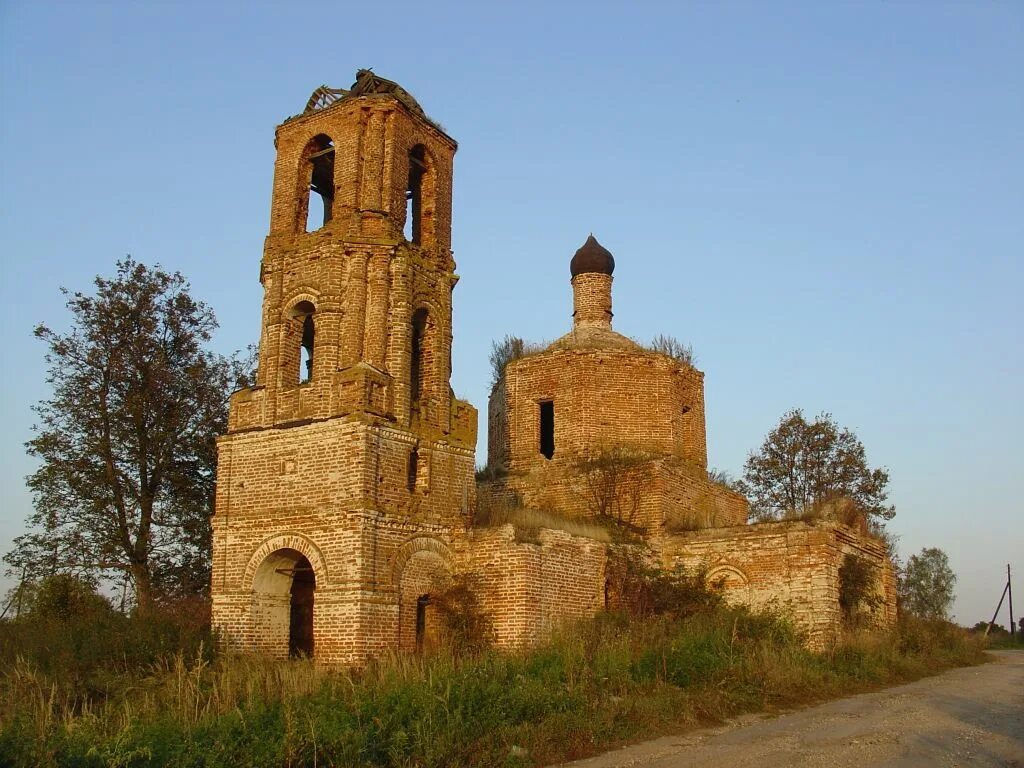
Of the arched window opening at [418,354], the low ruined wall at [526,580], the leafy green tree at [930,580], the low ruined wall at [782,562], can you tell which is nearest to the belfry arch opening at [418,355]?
the arched window opening at [418,354]

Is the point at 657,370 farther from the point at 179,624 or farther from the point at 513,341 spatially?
the point at 179,624

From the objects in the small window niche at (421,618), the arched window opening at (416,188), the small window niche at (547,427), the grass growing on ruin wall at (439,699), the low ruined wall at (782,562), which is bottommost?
the grass growing on ruin wall at (439,699)

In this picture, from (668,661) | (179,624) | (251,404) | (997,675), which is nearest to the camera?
(668,661)

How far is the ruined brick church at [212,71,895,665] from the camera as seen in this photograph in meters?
14.2

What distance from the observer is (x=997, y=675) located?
54.0ft

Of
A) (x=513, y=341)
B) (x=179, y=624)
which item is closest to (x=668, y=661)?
(x=179, y=624)

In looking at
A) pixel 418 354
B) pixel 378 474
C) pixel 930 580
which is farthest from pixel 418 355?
pixel 930 580

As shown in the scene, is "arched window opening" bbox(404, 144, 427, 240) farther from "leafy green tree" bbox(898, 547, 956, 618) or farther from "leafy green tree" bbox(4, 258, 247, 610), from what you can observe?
"leafy green tree" bbox(898, 547, 956, 618)

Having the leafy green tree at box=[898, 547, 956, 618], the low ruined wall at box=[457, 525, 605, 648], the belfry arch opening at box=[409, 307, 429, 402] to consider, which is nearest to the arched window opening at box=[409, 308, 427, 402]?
the belfry arch opening at box=[409, 307, 429, 402]

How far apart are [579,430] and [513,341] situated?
135 inches

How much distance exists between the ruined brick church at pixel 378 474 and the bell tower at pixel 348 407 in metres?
0.03

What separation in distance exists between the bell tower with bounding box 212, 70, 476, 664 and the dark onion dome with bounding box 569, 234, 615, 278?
19.1ft

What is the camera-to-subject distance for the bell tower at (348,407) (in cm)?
1402

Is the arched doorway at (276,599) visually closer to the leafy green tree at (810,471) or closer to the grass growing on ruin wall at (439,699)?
the grass growing on ruin wall at (439,699)
